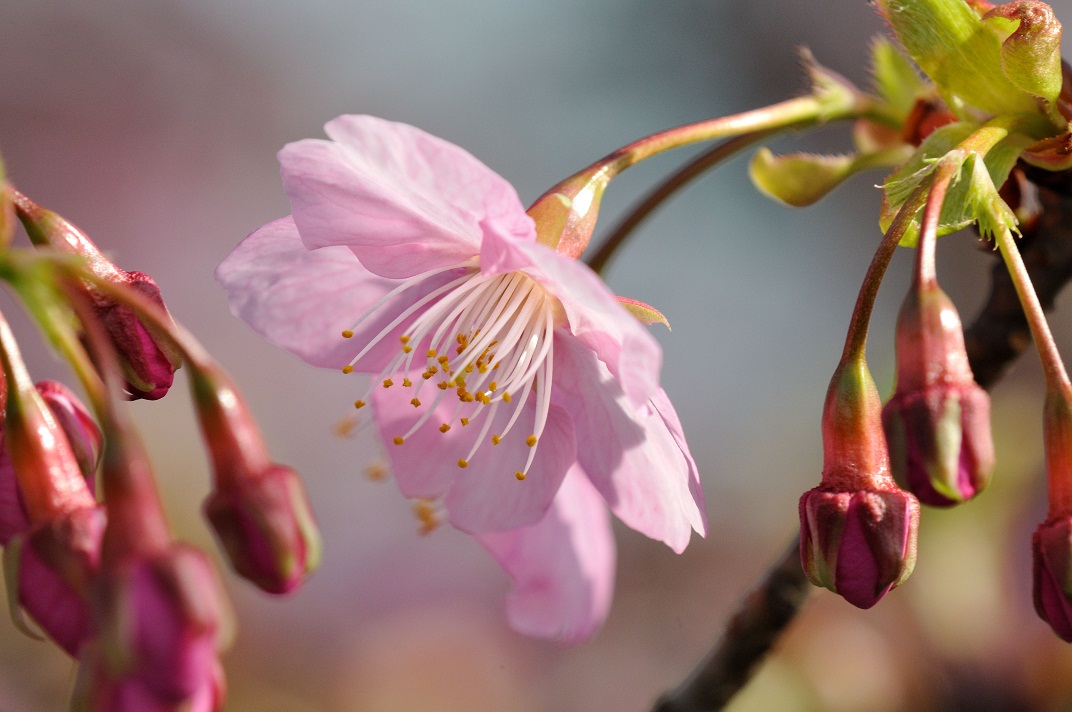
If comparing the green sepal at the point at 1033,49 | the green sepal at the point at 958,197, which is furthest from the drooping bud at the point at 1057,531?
the green sepal at the point at 1033,49

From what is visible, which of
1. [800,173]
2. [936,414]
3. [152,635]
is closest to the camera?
[152,635]

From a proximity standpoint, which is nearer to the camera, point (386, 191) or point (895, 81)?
point (386, 191)

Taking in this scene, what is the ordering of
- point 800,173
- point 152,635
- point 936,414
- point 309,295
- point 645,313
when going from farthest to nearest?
point 800,173 → point 309,295 → point 645,313 → point 936,414 → point 152,635

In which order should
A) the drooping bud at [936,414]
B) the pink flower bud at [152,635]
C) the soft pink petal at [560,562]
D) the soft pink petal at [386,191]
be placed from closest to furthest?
the pink flower bud at [152,635], the drooping bud at [936,414], the soft pink petal at [386,191], the soft pink petal at [560,562]

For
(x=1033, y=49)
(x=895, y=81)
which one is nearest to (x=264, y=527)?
(x=1033, y=49)

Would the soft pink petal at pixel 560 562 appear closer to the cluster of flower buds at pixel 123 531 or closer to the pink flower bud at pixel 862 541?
the pink flower bud at pixel 862 541

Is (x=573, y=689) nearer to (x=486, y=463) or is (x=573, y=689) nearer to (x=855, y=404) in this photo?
(x=486, y=463)

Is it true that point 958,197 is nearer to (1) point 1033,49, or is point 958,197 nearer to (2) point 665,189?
(1) point 1033,49
